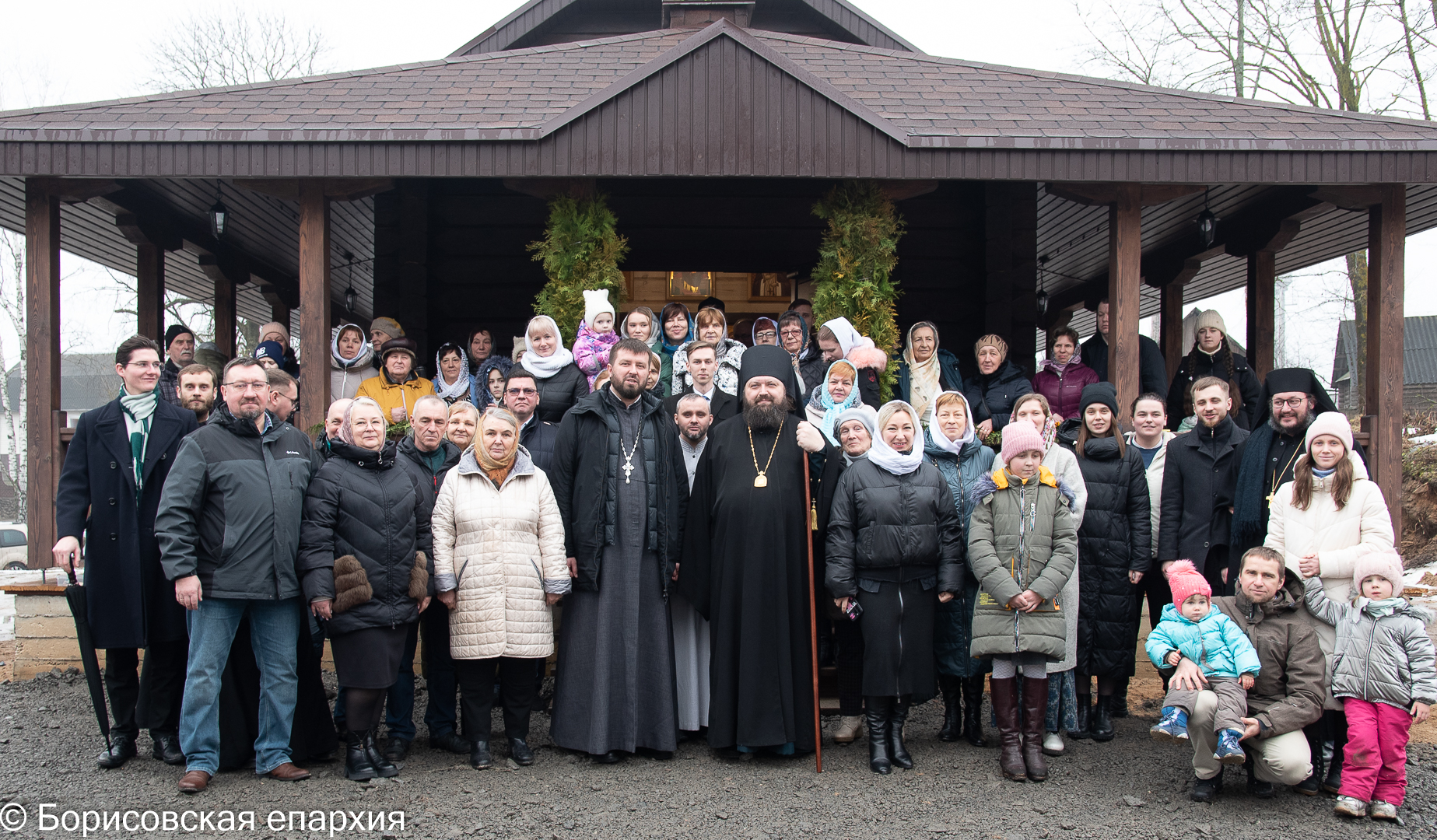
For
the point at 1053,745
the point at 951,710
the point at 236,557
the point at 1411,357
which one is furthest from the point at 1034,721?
the point at 1411,357

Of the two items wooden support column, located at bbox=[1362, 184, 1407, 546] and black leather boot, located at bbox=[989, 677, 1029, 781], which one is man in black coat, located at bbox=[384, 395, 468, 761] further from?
wooden support column, located at bbox=[1362, 184, 1407, 546]

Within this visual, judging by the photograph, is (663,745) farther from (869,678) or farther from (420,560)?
(420,560)

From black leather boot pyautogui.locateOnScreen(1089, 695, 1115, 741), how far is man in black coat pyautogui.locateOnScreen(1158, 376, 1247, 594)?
0.80 metres

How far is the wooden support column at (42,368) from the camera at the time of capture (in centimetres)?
654

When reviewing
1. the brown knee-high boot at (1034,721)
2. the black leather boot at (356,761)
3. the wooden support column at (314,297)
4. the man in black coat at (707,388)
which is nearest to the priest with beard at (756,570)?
the man in black coat at (707,388)

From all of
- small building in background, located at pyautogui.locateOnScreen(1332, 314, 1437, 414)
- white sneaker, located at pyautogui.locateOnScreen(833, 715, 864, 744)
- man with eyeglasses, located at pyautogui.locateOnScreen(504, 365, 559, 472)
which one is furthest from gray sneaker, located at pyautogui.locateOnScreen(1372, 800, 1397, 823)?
small building in background, located at pyautogui.locateOnScreen(1332, 314, 1437, 414)

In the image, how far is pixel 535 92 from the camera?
7.59 m

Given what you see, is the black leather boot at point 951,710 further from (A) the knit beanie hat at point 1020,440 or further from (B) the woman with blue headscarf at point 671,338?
(B) the woman with blue headscarf at point 671,338

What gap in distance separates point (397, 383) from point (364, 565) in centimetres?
241

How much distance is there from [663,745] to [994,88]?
5.83 metres

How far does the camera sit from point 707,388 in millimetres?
5570

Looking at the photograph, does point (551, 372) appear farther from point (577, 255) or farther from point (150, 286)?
point (150, 286)

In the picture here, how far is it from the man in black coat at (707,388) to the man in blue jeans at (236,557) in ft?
6.54

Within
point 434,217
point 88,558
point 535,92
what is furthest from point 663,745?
point 434,217
